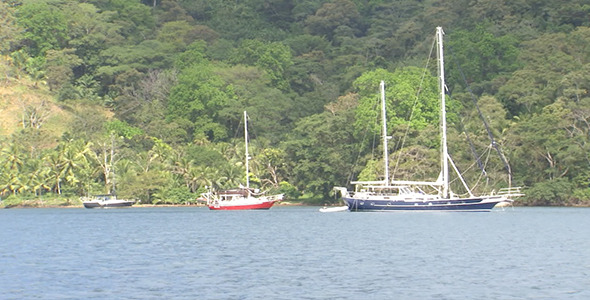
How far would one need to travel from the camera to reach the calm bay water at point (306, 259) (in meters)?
33.0

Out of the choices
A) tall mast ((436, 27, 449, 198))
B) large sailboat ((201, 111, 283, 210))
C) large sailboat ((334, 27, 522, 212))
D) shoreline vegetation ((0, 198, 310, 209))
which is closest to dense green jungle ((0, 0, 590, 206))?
shoreline vegetation ((0, 198, 310, 209))

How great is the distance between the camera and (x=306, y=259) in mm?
42469

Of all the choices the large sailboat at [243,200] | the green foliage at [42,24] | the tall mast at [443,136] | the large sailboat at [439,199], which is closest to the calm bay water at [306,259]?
the large sailboat at [439,199]

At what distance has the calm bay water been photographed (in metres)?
33.0

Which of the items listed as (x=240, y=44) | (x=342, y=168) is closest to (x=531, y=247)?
(x=342, y=168)

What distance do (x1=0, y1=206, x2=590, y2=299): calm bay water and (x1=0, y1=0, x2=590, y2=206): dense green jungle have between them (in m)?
19.4

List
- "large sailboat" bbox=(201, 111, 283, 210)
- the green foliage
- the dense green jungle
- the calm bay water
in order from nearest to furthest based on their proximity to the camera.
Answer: the calm bay water → the dense green jungle → "large sailboat" bbox=(201, 111, 283, 210) → the green foliage

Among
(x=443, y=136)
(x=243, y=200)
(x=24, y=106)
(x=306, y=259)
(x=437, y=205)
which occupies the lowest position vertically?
(x=306, y=259)

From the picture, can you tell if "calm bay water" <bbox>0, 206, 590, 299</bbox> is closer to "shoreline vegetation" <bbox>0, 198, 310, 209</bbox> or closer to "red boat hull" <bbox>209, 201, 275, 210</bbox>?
"red boat hull" <bbox>209, 201, 275, 210</bbox>

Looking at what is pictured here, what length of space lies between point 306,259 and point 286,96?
84685 mm

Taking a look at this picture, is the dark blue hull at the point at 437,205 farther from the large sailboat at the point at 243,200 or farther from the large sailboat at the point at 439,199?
the large sailboat at the point at 243,200

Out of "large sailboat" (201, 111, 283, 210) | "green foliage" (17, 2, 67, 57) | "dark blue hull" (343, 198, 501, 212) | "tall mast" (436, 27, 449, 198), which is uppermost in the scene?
"green foliage" (17, 2, 67, 57)

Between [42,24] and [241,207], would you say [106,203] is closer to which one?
[241,207]

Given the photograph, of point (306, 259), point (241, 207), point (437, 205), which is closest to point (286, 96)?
point (241, 207)
